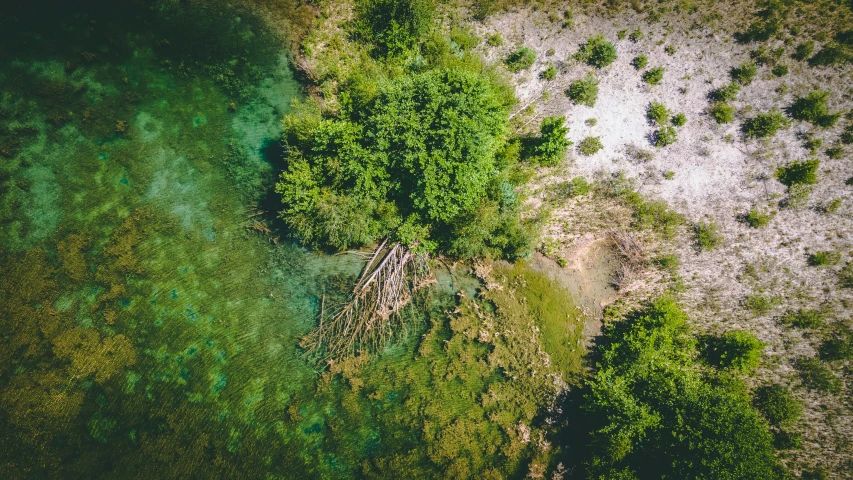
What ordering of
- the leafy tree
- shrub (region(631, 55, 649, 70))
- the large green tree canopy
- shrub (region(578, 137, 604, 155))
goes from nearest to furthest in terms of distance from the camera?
1. the large green tree canopy
2. shrub (region(631, 55, 649, 70))
3. the leafy tree
4. shrub (region(578, 137, 604, 155))

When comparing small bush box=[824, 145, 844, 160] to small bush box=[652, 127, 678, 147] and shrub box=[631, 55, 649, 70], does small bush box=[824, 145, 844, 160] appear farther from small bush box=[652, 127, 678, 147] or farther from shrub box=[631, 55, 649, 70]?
shrub box=[631, 55, 649, 70]

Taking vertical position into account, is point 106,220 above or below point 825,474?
below

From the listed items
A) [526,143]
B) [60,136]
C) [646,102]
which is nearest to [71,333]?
[60,136]

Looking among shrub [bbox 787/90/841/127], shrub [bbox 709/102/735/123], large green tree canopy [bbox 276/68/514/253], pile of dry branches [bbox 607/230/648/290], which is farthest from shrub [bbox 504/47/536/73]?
shrub [bbox 787/90/841/127]

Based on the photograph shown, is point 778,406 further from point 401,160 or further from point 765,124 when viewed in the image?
point 401,160

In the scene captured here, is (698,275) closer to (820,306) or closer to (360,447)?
(820,306)
